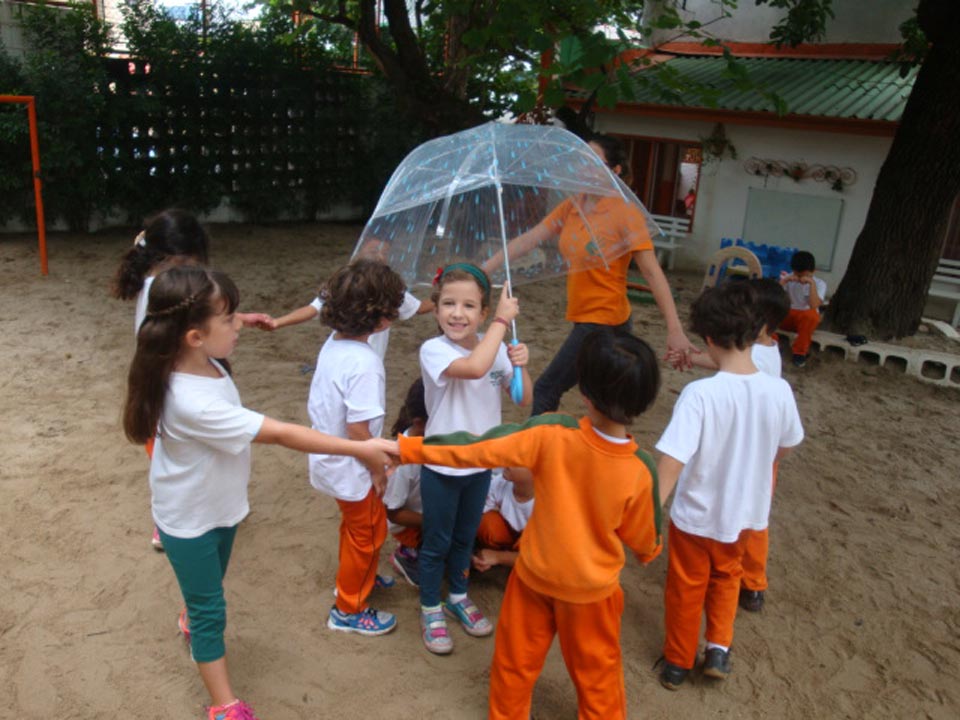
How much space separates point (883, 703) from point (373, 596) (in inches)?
76.5

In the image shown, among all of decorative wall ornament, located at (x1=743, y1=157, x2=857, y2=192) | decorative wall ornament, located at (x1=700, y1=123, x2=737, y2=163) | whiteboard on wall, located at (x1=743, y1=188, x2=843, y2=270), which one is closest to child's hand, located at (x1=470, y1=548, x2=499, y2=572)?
whiteboard on wall, located at (x1=743, y1=188, x2=843, y2=270)

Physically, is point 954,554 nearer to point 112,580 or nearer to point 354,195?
point 112,580

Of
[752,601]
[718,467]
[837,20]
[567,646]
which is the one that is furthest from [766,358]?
[837,20]

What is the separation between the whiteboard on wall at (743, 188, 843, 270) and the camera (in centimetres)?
933

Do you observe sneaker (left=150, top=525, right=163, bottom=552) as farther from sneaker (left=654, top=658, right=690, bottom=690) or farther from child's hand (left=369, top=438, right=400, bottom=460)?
sneaker (left=654, top=658, right=690, bottom=690)

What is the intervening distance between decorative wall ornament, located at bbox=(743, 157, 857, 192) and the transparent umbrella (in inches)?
269

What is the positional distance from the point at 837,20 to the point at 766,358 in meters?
8.74

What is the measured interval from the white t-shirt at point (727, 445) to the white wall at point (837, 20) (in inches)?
301

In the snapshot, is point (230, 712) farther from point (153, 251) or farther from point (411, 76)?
point (411, 76)

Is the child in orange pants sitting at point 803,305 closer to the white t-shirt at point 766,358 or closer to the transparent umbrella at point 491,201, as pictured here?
the white t-shirt at point 766,358

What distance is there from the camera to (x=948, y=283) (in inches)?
334

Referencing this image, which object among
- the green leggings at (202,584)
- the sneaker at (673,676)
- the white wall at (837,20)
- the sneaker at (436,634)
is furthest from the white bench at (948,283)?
the green leggings at (202,584)

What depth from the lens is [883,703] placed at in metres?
2.86

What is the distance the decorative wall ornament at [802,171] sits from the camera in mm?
9172
